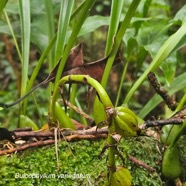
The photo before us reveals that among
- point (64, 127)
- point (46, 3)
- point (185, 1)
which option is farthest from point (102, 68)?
point (185, 1)

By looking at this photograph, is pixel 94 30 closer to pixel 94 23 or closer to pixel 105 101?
pixel 94 23

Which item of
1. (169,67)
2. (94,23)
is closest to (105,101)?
(169,67)

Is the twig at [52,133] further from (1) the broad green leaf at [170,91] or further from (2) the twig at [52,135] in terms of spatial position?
(1) the broad green leaf at [170,91]

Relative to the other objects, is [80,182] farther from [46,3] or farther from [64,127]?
[46,3]

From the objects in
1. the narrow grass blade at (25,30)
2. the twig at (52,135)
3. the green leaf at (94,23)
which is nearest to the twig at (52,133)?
the twig at (52,135)

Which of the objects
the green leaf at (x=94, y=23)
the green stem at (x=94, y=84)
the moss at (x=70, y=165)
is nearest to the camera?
the green stem at (x=94, y=84)

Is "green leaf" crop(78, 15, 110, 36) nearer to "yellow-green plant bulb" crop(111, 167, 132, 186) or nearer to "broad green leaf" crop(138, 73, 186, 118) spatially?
"broad green leaf" crop(138, 73, 186, 118)

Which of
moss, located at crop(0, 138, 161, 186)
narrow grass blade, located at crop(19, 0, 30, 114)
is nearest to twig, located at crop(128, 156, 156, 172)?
moss, located at crop(0, 138, 161, 186)

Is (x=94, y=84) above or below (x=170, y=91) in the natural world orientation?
above
